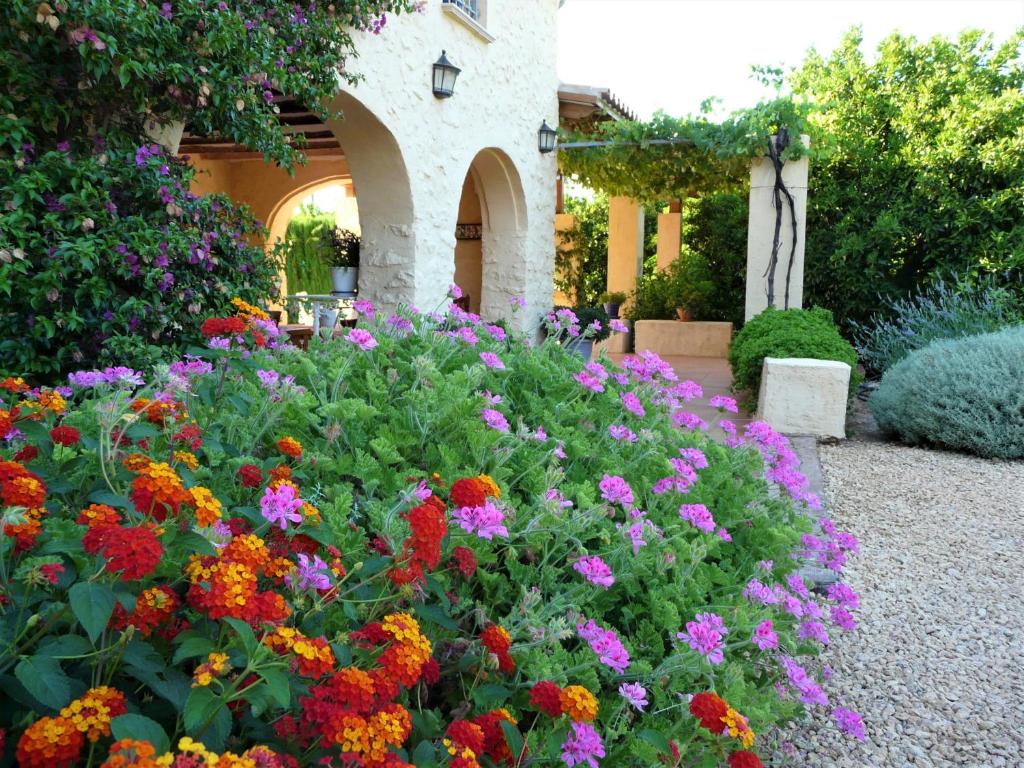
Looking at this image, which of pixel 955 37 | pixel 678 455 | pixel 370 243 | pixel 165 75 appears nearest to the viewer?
pixel 678 455

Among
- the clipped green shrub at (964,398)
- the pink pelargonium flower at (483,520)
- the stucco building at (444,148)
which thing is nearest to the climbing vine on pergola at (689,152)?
the stucco building at (444,148)

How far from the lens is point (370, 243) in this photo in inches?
269

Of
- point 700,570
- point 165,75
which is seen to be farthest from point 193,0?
point 700,570

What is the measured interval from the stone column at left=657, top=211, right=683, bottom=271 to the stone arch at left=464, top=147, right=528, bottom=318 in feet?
16.7

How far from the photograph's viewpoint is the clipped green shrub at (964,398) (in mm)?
5656

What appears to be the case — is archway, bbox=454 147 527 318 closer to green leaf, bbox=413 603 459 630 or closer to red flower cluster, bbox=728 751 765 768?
green leaf, bbox=413 603 459 630

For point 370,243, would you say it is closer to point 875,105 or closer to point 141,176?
point 141,176

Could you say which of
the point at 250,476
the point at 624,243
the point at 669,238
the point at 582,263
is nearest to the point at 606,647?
the point at 250,476

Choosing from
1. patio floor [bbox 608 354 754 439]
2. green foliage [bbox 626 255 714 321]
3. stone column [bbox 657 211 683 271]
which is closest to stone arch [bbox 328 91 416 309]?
patio floor [bbox 608 354 754 439]

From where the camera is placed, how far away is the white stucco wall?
626cm

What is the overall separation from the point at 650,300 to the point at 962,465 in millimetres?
7743

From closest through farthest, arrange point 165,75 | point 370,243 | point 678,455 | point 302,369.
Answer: point 302,369 < point 678,455 < point 165,75 < point 370,243

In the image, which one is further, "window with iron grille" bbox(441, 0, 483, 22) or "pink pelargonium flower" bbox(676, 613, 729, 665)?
"window with iron grille" bbox(441, 0, 483, 22)

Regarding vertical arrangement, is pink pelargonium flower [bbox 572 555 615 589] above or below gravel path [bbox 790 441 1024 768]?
above
